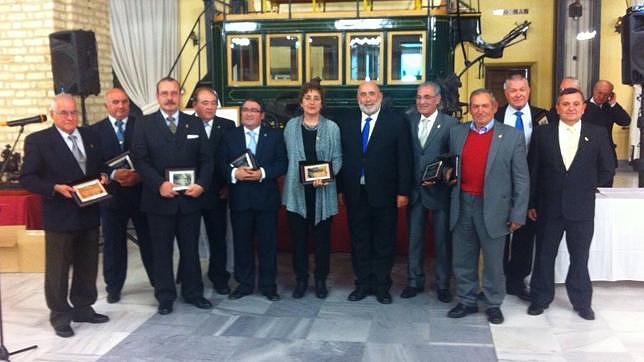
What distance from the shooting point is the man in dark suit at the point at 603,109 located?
6414 mm

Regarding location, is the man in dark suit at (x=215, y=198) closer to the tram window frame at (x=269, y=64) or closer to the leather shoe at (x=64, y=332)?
the leather shoe at (x=64, y=332)

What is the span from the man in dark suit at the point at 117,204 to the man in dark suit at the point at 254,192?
2.56 ft

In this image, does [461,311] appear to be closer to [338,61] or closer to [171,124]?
[171,124]

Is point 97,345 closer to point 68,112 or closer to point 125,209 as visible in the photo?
point 125,209

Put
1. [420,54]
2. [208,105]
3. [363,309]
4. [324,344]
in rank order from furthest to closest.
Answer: [420,54] → [208,105] → [363,309] → [324,344]

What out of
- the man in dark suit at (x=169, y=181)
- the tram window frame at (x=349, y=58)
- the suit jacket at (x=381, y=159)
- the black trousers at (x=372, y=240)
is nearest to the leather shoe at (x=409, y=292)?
the black trousers at (x=372, y=240)

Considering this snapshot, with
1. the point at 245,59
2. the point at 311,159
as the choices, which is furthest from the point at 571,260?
the point at 245,59

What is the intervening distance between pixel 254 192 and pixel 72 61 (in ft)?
8.24

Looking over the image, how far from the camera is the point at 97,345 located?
428 centimetres

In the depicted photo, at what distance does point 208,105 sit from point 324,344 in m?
2.27

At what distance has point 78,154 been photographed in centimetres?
449

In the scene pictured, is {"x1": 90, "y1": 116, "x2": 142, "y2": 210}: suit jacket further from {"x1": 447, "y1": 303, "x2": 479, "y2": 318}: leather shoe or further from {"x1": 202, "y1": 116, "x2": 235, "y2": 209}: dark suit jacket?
{"x1": 447, "y1": 303, "x2": 479, "y2": 318}: leather shoe

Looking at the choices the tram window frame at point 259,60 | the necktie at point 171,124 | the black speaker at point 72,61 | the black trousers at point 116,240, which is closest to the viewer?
the necktie at point 171,124

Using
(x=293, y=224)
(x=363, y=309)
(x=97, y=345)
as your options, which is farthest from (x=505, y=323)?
(x=97, y=345)
